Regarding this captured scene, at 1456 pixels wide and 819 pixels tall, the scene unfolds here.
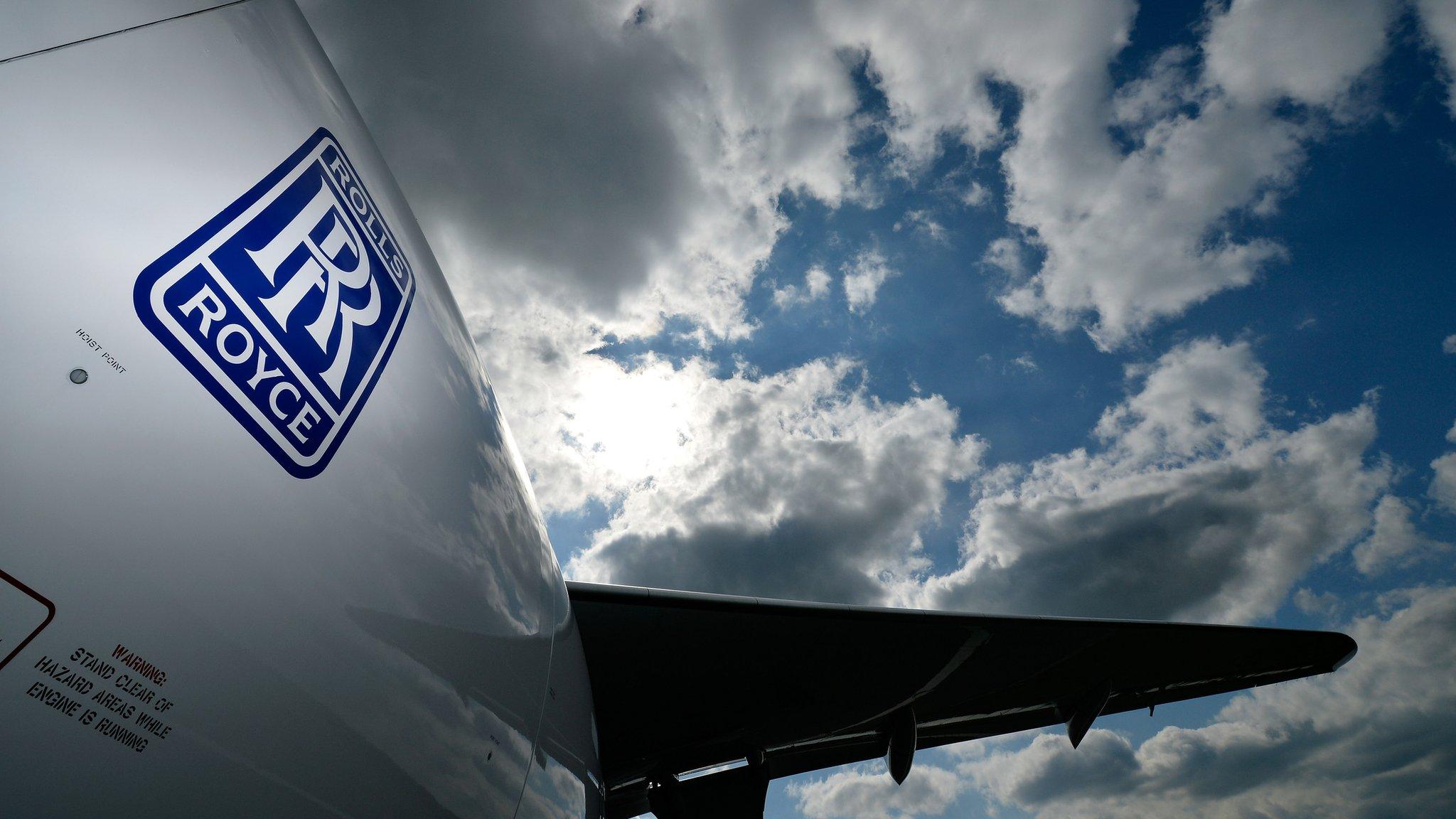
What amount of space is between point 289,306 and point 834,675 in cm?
573

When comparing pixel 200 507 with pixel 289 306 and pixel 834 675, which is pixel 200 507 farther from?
pixel 834 675

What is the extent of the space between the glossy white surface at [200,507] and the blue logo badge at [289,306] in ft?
0.11

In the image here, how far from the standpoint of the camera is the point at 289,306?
148 centimetres

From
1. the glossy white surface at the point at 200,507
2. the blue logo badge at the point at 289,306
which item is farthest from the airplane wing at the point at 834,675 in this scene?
the blue logo badge at the point at 289,306

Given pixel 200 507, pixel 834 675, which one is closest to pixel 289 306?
pixel 200 507

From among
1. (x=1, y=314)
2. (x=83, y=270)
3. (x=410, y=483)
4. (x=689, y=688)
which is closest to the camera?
(x=1, y=314)

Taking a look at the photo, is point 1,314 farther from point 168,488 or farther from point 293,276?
point 293,276

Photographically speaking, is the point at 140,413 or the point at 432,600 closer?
the point at 140,413

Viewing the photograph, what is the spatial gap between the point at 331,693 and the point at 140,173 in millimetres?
1048

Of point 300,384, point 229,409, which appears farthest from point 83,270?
point 300,384

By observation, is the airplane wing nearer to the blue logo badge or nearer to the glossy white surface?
the glossy white surface

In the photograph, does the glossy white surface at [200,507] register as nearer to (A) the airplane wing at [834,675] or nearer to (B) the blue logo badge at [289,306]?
(B) the blue logo badge at [289,306]

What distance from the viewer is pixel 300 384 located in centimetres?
147

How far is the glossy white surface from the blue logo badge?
0.03 meters
